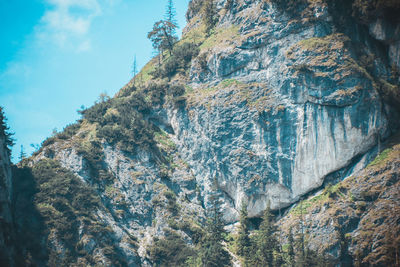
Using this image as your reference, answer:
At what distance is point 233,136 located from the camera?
52375 millimetres

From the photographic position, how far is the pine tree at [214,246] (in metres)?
43.1

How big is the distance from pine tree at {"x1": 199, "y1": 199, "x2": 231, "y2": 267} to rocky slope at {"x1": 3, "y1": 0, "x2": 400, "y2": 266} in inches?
108

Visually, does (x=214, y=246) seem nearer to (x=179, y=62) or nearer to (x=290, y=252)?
(x=290, y=252)

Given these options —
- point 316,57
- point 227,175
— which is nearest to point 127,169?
point 227,175

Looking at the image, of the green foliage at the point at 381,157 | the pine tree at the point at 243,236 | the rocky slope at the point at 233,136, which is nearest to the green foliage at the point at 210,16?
the rocky slope at the point at 233,136

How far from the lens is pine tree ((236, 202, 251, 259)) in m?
46.0

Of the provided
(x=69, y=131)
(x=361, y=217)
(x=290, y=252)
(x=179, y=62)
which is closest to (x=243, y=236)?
(x=290, y=252)

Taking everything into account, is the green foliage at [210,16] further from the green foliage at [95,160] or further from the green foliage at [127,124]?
the green foliage at [95,160]

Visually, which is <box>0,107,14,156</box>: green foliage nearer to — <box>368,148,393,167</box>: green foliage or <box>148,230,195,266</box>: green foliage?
<box>148,230,195,266</box>: green foliage

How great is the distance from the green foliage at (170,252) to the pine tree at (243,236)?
6.13 metres

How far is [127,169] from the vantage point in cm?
5338

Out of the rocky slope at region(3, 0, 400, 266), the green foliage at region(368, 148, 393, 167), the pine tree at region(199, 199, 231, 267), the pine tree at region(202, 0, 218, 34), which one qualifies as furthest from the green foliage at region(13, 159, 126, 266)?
the pine tree at region(202, 0, 218, 34)

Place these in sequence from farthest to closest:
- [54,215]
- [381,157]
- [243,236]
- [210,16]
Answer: [210,16]
[243,236]
[54,215]
[381,157]

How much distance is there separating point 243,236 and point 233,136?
14241mm
